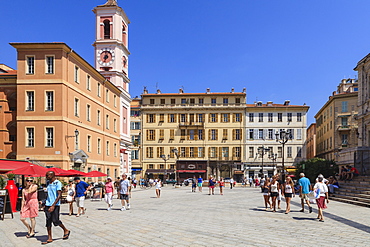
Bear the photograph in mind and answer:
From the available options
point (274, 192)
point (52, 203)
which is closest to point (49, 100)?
point (274, 192)

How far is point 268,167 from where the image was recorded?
6594 centimetres

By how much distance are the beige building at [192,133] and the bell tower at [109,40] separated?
22.3m

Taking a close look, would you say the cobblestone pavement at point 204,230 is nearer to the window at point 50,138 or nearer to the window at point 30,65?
the window at point 50,138

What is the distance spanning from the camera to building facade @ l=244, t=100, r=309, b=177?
66.3m

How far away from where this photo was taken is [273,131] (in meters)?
66.8

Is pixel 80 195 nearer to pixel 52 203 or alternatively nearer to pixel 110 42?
pixel 52 203

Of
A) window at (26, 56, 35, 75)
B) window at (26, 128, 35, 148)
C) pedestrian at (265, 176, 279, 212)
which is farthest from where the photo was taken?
window at (26, 56, 35, 75)

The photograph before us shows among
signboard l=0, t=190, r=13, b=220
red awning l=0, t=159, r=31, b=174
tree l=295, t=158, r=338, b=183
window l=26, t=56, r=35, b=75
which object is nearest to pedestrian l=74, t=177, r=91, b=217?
signboard l=0, t=190, r=13, b=220

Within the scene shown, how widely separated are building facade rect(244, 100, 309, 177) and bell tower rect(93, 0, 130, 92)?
93.8 ft

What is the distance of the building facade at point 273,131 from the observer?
2611 inches

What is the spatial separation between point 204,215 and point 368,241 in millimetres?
6639

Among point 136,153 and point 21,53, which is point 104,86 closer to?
point 21,53

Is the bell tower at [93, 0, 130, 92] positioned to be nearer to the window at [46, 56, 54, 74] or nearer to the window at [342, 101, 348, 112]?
the window at [46, 56, 54, 74]

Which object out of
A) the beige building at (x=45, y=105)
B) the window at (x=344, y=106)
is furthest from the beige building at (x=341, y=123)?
the beige building at (x=45, y=105)
